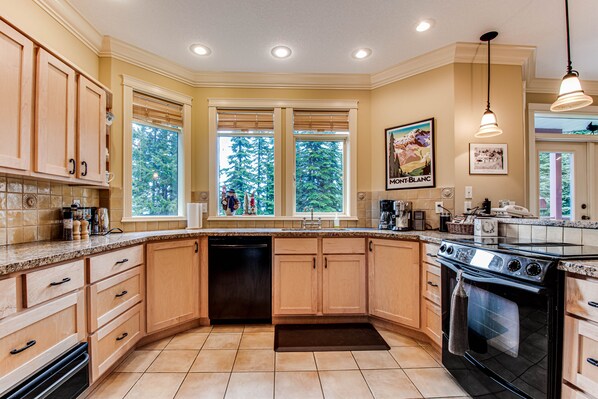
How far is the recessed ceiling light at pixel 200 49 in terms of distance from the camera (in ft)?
8.05

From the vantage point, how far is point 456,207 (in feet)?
8.03

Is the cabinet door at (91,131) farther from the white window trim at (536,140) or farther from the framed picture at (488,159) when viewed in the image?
the white window trim at (536,140)

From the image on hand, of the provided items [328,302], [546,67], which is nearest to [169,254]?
[328,302]

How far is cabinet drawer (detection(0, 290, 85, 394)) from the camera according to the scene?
1038 millimetres

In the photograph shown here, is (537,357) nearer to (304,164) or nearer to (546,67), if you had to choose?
(304,164)

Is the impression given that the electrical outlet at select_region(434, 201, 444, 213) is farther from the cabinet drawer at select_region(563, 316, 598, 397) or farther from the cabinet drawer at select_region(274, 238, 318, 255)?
the cabinet drawer at select_region(563, 316, 598, 397)

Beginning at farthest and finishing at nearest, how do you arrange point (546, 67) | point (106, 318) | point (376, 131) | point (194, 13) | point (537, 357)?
point (376, 131)
point (546, 67)
point (194, 13)
point (106, 318)
point (537, 357)

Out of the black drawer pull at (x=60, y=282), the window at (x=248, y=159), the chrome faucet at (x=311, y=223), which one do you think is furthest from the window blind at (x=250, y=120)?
the black drawer pull at (x=60, y=282)

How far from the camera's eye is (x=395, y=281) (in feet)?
7.43

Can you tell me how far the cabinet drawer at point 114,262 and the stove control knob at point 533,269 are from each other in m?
2.36

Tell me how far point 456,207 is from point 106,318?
3003 mm

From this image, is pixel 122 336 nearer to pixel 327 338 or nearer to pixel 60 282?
pixel 60 282

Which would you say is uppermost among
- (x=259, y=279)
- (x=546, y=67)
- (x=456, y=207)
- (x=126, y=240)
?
(x=546, y=67)

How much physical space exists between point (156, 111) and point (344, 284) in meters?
2.70
